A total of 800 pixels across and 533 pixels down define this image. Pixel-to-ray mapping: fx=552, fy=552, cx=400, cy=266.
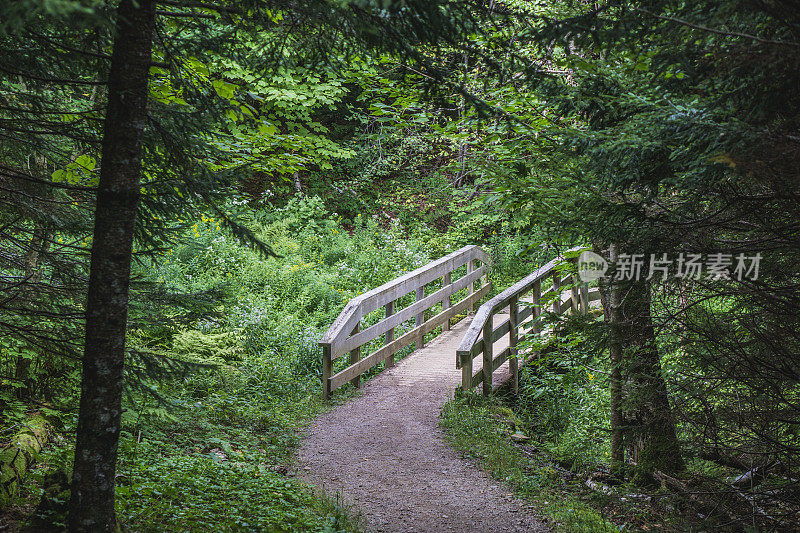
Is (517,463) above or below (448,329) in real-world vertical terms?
below

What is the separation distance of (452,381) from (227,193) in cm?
565

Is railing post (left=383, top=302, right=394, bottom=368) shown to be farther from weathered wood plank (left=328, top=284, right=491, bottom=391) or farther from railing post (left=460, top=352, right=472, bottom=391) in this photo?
railing post (left=460, top=352, right=472, bottom=391)

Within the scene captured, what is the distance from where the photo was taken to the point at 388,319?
9.17 metres

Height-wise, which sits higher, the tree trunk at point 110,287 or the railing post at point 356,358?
the tree trunk at point 110,287

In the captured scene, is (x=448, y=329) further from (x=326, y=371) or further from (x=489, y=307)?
(x=326, y=371)

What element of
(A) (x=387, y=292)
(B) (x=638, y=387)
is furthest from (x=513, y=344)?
(B) (x=638, y=387)

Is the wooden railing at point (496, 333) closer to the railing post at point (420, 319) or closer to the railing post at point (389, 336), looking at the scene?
the railing post at point (389, 336)

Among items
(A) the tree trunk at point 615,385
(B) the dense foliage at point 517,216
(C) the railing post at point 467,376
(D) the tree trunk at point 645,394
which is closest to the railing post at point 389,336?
(C) the railing post at point 467,376

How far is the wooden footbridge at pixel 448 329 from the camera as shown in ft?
25.6

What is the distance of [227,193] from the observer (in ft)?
13.0

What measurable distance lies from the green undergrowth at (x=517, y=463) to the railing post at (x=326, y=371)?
1.68 metres

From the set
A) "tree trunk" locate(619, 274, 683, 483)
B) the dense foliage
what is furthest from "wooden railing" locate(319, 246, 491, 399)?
"tree trunk" locate(619, 274, 683, 483)

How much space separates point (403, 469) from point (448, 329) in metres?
5.81

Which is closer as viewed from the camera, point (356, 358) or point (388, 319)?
point (356, 358)
